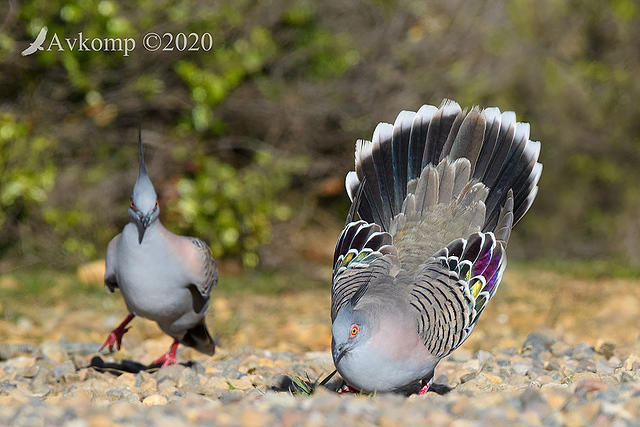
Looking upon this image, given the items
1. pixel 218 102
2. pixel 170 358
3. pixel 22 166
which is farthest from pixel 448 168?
pixel 22 166

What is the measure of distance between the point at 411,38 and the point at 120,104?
373 centimetres

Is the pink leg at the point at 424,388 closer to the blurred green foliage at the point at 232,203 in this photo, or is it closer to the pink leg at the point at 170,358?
the pink leg at the point at 170,358

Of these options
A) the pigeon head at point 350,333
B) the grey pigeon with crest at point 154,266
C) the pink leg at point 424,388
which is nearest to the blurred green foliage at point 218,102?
the grey pigeon with crest at point 154,266

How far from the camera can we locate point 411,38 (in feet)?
35.2

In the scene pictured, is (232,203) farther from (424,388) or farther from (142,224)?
(424,388)

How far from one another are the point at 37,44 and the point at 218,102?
75.6 inches

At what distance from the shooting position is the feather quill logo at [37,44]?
333 inches

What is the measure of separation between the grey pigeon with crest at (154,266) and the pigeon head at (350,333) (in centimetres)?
136

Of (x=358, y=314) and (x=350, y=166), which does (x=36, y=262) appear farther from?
(x=358, y=314)

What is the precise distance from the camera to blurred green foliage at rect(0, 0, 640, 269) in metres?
8.74

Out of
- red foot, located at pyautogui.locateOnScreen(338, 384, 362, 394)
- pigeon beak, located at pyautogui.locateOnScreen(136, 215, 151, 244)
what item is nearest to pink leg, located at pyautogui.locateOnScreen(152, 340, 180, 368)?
pigeon beak, located at pyautogui.locateOnScreen(136, 215, 151, 244)

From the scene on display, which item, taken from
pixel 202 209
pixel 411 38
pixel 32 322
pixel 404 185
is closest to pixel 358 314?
pixel 404 185

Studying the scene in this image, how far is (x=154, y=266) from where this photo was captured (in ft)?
15.4

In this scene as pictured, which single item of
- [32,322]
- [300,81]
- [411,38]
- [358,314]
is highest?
[411,38]
